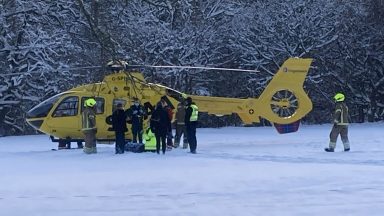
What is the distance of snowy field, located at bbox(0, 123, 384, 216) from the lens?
11.6m

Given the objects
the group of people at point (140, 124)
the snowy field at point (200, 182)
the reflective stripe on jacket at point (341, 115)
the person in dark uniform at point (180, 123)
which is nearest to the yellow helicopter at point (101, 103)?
the person in dark uniform at point (180, 123)

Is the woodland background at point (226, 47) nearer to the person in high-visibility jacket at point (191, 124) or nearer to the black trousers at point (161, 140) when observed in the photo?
the person in high-visibility jacket at point (191, 124)

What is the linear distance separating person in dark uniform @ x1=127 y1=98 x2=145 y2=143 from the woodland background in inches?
514

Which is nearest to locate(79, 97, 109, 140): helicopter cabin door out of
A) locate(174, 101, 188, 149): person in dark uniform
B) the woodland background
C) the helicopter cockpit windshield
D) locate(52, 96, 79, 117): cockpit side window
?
locate(52, 96, 79, 117): cockpit side window

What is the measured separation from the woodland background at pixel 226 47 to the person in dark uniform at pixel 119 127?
13.7m

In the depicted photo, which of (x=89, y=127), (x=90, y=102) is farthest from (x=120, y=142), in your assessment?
(x=90, y=102)

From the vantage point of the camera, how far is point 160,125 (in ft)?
68.2

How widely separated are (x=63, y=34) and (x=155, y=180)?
21.4 m

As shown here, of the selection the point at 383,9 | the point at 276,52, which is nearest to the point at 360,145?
the point at 276,52

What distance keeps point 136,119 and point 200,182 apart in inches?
323

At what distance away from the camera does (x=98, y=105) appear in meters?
24.1

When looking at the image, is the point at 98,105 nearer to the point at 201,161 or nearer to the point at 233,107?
the point at 233,107

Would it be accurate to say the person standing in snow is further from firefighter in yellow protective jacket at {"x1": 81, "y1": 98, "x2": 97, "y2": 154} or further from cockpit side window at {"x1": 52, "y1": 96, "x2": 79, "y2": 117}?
cockpit side window at {"x1": 52, "y1": 96, "x2": 79, "y2": 117}

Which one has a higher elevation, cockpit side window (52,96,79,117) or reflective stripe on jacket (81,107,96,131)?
cockpit side window (52,96,79,117)
